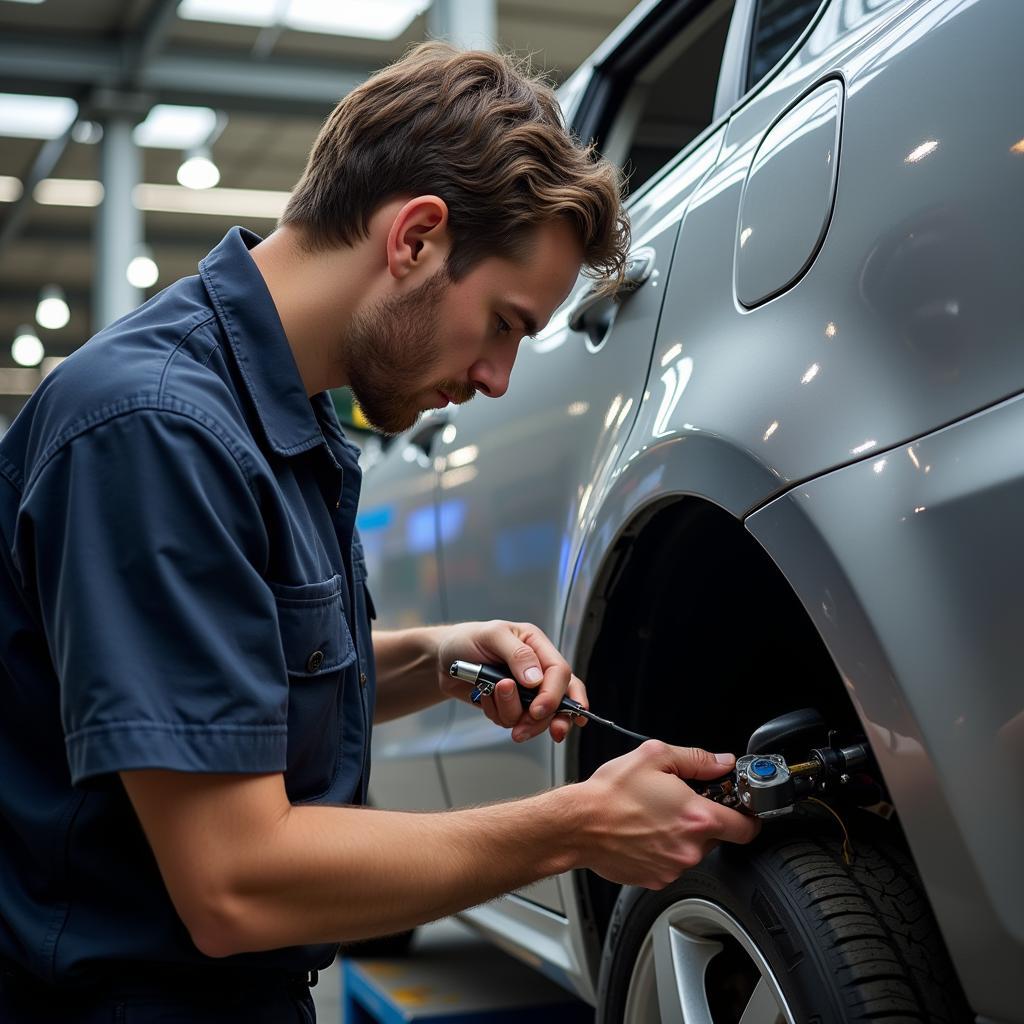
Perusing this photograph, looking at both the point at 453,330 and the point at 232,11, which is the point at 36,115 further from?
the point at 453,330

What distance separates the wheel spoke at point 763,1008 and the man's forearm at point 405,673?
25.5 inches

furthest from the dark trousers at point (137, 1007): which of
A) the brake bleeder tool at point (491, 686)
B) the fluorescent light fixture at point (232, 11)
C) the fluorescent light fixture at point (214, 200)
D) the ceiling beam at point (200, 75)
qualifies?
the fluorescent light fixture at point (214, 200)

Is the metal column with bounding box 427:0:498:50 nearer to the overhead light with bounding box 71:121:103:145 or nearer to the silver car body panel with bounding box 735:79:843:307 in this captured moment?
the silver car body panel with bounding box 735:79:843:307

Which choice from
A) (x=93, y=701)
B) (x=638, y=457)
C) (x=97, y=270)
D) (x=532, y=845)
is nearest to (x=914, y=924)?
(x=532, y=845)

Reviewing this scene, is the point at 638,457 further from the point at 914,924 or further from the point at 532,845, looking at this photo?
the point at 914,924

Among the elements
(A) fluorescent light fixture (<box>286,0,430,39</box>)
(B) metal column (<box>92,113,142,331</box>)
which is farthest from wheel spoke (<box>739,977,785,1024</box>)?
(B) metal column (<box>92,113,142,331</box>)

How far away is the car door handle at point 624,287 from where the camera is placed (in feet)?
4.73

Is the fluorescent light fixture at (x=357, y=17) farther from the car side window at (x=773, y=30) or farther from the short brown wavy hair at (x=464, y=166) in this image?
the short brown wavy hair at (x=464, y=166)

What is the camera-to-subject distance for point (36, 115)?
30.1 ft

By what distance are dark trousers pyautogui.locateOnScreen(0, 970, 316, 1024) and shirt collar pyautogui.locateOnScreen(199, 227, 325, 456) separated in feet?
1.66

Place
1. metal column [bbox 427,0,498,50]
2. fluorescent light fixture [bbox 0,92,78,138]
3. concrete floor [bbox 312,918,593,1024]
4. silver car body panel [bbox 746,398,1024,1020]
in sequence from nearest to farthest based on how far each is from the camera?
silver car body panel [bbox 746,398,1024,1020] → concrete floor [bbox 312,918,593,1024] → metal column [bbox 427,0,498,50] → fluorescent light fixture [bbox 0,92,78,138]

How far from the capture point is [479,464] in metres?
1.88

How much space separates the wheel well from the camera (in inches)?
52.1

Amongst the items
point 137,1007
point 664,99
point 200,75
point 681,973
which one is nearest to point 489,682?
point 681,973
